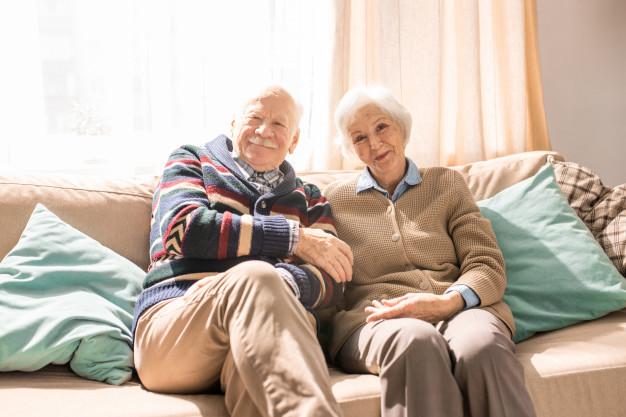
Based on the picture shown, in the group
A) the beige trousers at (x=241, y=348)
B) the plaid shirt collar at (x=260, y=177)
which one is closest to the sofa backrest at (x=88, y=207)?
the plaid shirt collar at (x=260, y=177)

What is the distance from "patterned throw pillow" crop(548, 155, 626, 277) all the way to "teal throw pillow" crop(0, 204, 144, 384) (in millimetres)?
1430

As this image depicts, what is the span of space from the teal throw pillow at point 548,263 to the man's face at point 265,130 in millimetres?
715

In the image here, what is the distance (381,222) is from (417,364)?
0.60 m

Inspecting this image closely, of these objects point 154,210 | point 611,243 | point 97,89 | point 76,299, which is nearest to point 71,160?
point 97,89

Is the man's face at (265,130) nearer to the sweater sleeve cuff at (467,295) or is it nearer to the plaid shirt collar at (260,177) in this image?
the plaid shirt collar at (260,177)

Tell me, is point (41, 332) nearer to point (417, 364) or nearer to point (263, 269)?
point (263, 269)

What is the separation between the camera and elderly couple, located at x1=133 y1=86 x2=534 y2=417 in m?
1.44

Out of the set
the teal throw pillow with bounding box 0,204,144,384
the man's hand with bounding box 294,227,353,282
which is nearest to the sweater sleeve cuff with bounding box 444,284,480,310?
the man's hand with bounding box 294,227,353,282

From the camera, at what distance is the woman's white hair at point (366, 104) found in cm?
224

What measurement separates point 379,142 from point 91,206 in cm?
89

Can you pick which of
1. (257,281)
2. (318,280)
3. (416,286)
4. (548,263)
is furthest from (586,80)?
(257,281)

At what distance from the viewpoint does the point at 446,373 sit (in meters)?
1.57

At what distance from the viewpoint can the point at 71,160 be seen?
2596 mm

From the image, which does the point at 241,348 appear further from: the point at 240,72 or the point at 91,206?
the point at 240,72
